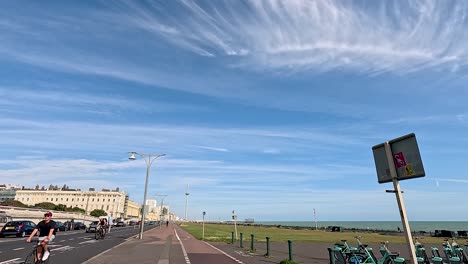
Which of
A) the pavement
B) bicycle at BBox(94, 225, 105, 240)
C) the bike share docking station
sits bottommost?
the pavement

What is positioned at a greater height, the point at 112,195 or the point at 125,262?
the point at 112,195

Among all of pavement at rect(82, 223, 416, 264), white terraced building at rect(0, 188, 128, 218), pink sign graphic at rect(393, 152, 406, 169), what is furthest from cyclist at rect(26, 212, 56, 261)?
white terraced building at rect(0, 188, 128, 218)

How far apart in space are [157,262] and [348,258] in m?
7.48

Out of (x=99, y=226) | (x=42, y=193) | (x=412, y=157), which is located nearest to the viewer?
(x=412, y=157)

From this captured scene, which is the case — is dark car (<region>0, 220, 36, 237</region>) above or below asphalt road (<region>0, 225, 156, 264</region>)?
above

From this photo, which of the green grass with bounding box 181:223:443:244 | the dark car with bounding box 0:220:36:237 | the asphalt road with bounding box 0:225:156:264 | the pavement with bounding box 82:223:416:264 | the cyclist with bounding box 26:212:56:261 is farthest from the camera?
the green grass with bounding box 181:223:443:244

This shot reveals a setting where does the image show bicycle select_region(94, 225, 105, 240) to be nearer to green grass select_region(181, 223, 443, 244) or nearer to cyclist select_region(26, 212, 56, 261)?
green grass select_region(181, 223, 443, 244)

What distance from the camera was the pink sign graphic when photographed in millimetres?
5168

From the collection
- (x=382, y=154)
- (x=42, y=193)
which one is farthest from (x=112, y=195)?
(x=382, y=154)

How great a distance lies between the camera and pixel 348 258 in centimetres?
1222

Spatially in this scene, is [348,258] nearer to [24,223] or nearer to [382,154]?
[382,154]

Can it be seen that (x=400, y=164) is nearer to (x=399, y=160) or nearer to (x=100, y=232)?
(x=399, y=160)

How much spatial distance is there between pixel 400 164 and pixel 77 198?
193225 millimetres

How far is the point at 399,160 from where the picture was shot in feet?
17.3
